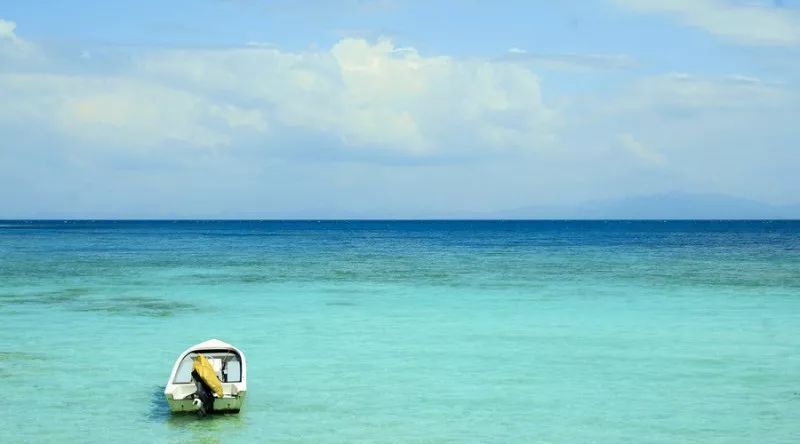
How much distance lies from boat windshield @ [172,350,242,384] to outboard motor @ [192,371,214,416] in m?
1.10

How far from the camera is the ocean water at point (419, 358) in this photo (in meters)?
18.7

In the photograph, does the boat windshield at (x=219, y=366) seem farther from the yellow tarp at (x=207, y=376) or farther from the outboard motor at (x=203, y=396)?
the yellow tarp at (x=207, y=376)

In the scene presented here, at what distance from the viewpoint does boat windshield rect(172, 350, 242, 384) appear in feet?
65.8

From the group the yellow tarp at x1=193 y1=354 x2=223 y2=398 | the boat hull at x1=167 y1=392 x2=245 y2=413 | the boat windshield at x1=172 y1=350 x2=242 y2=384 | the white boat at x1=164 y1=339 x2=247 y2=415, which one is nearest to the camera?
the yellow tarp at x1=193 y1=354 x2=223 y2=398

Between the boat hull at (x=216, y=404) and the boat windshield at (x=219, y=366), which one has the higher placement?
the boat windshield at (x=219, y=366)

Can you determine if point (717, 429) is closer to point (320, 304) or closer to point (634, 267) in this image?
point (320, 304)

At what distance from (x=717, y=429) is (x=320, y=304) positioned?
23.9 metres

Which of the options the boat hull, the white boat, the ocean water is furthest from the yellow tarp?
the ocean water

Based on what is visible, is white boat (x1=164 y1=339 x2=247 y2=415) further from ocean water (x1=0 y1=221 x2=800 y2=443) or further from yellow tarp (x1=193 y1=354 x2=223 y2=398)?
ocean water (x1=0 y1=221 x2=800 y2=443)

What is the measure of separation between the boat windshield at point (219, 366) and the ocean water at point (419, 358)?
2.65 ft

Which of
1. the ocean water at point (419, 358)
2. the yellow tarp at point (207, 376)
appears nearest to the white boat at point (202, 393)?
the yellow tarp at point (207, 376)

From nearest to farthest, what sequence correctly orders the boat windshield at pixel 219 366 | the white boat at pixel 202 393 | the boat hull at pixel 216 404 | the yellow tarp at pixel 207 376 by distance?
the yellow tarp at pixel 207 376 < the white boat at pixel 202 393 < the boat hull at pixel 216 404 < the boat windshield at pixel 219 366

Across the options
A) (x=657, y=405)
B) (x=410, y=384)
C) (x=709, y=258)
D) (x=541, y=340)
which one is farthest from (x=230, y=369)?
(x=709, y=258)

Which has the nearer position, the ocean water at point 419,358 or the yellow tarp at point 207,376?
the yellow tarp at point 207,376
